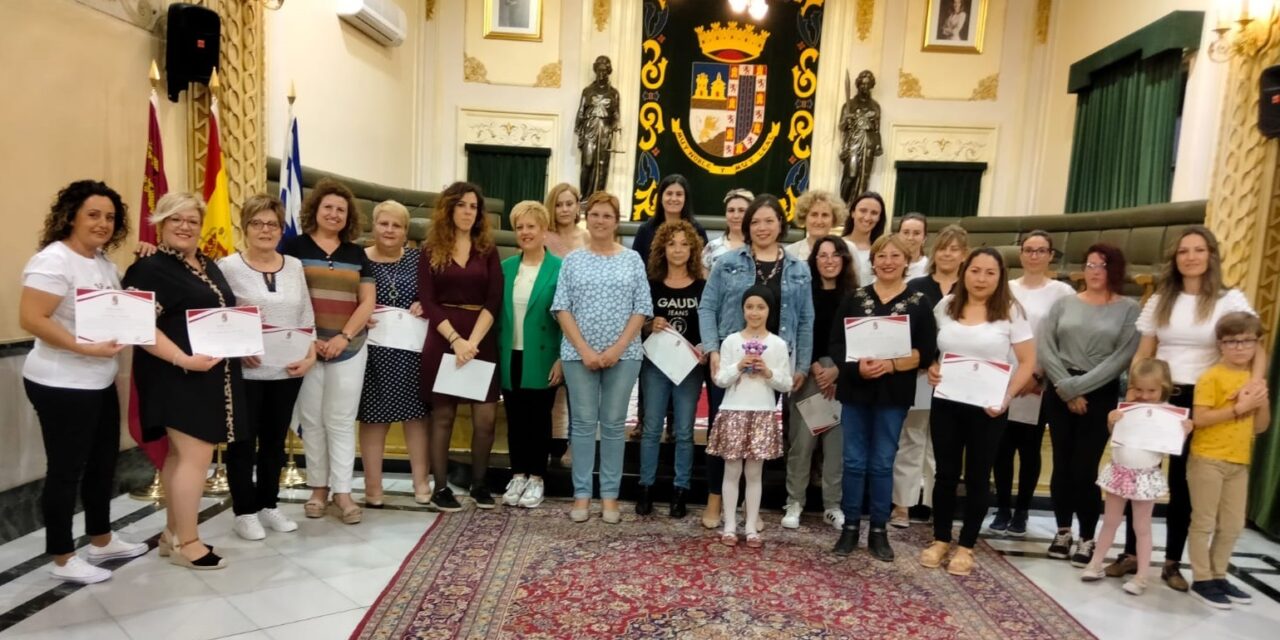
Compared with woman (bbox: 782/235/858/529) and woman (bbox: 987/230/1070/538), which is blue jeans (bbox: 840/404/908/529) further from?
woman (bbox: 987/230/1070/538)

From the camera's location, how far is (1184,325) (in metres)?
2.77

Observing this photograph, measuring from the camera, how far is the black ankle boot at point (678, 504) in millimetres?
3391

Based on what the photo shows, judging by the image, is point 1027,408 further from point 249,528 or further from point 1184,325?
point 249,528

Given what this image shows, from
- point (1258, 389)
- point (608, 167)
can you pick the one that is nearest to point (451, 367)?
point (1258, 389)

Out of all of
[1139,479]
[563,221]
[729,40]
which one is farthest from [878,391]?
[729,40]

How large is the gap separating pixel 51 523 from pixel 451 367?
1.48 meters

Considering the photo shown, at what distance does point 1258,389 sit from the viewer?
2.64m

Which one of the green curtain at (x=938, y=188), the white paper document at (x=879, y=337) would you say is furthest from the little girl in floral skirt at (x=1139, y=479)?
the green curtain at (x=938, y=188)

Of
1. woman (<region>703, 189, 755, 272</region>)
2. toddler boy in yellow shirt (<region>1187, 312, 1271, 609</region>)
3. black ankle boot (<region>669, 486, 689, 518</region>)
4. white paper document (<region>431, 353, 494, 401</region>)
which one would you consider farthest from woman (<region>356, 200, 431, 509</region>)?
toddler boy in yellow shirt (<region>1187, 312, 1271, 609</region>)

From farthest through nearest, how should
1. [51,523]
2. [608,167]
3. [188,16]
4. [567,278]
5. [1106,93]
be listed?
[608,167], [1106,93], [188,16], [567,278], [51,523]

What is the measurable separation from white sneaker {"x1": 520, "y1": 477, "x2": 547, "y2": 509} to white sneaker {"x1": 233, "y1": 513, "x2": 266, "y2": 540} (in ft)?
3.64

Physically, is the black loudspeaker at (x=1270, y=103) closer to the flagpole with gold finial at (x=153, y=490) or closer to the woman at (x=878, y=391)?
the woman at (x=878, y=391)

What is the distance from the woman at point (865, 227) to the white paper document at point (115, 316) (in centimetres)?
283

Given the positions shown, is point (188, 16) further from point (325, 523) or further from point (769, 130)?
point (769, 130)
